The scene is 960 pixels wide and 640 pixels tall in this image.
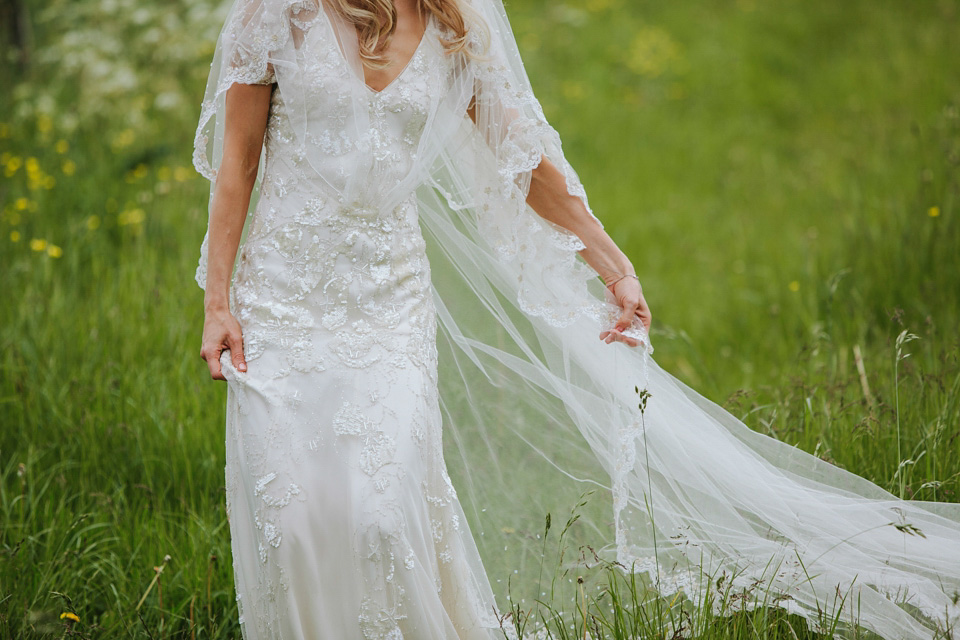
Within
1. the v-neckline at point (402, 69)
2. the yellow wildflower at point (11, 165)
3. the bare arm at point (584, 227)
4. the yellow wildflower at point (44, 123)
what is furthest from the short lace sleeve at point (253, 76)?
the yellow wildflower at point (44, 123)

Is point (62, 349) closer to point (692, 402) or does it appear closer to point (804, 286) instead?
point (692, 402)

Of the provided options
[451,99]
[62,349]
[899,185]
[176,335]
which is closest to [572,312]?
[451,99]

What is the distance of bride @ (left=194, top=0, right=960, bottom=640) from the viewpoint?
223cm

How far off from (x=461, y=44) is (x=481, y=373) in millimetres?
1044

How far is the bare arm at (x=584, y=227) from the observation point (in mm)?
2680

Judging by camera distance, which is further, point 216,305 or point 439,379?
point 439,379

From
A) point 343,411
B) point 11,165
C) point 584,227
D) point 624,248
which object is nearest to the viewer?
point 343,411

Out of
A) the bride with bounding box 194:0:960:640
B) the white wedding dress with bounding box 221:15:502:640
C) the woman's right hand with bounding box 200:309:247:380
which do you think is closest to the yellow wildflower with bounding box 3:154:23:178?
the bride with bounding box 194:0:960:640

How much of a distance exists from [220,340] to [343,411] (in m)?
0.41

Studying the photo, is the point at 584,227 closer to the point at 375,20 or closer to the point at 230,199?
the point at 375,20

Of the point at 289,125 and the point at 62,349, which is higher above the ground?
the point at 289,125

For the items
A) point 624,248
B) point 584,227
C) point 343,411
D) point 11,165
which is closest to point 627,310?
point 584,227

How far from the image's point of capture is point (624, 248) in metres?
6.95

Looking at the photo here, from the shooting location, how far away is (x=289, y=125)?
2400mm
